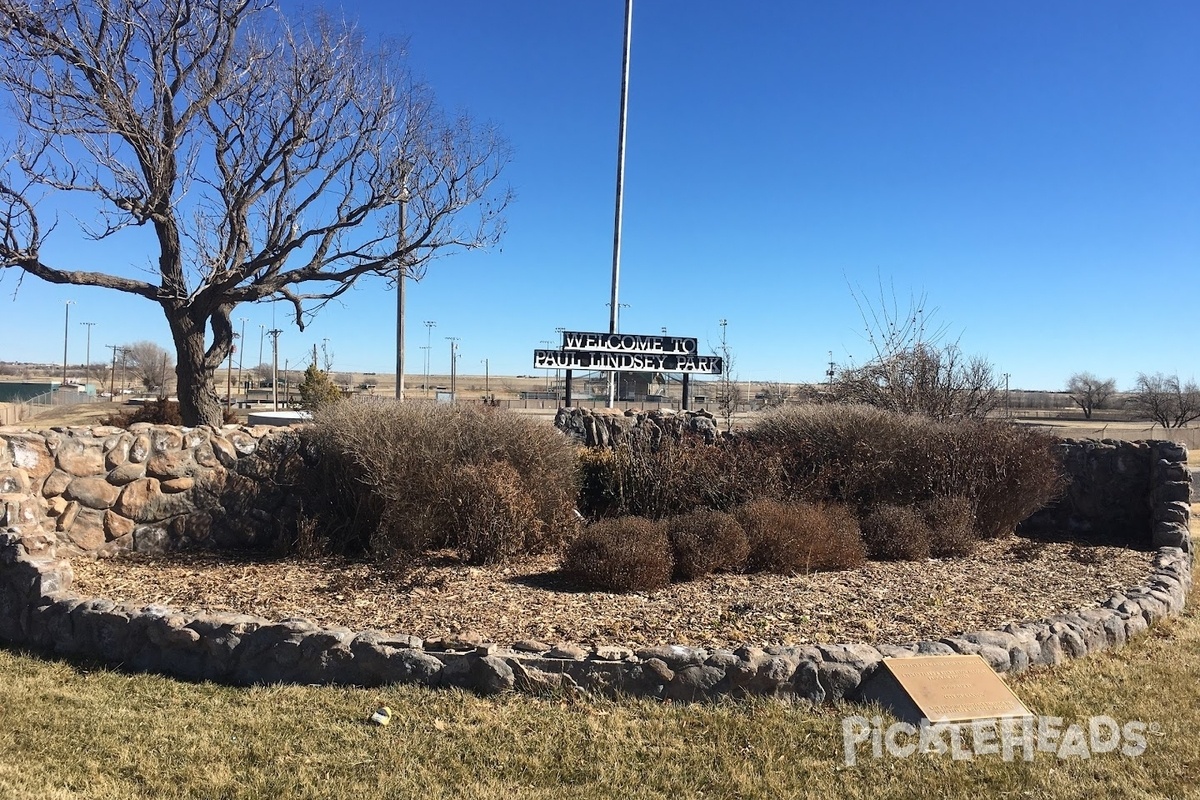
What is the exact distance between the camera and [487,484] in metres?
7.09

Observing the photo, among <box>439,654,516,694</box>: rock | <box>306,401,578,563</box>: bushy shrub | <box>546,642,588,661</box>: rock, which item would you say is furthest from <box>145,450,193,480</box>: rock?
<box>546,642,588,661</box>: rock

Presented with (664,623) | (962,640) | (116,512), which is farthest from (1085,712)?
(116,512)

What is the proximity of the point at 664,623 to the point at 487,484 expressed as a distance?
7.54 ft

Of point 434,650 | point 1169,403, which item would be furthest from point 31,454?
point 1169,403

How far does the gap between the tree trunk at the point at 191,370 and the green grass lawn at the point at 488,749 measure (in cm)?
587

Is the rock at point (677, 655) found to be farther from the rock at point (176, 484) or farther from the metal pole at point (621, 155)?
the metal pole at point (621, 155)

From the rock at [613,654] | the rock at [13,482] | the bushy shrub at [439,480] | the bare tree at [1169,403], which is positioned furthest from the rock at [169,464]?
the bare tree at [1169,403]

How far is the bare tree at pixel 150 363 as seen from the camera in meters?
61.8

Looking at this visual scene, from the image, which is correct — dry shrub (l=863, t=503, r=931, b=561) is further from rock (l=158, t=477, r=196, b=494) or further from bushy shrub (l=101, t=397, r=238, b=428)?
bushy shrub (l=101, t=397, r=238, b=428)

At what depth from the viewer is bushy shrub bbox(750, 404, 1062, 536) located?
29.5ft

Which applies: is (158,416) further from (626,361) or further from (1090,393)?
(1090,393)

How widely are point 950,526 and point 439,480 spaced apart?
191 inches

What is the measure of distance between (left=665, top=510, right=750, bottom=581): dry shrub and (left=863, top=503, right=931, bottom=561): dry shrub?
1.58 metres

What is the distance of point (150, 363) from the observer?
73188mm
